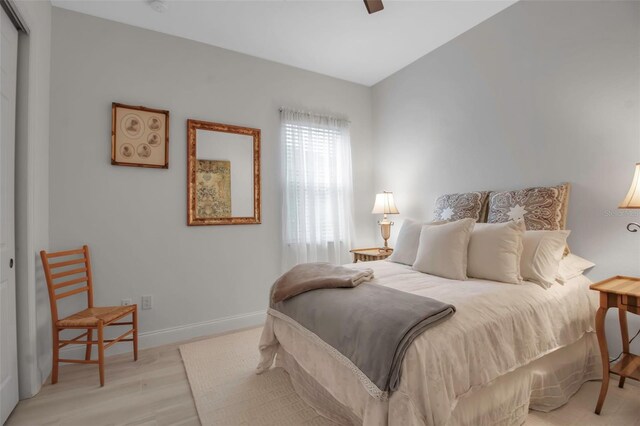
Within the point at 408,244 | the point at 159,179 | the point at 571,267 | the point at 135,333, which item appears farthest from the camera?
the point at 159,179

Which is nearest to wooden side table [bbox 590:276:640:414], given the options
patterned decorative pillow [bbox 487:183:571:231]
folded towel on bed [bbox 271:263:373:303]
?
patterned decorative pillow [bbox 487:183:571:231]

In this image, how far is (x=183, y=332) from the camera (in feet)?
9.41

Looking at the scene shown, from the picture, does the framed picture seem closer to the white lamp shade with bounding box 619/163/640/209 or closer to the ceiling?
the ceiling

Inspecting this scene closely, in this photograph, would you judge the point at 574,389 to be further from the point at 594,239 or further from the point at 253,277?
the point at 253,277

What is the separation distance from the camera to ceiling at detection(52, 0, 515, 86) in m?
2.53

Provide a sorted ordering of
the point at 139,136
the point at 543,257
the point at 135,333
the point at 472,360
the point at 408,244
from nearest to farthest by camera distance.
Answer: the point at 472,360, the point at 543,257, the point at 135,333, the point at 408,244, the point at 139,136

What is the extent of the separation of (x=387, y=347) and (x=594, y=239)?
1.93 m

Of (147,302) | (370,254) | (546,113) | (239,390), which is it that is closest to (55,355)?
(147,302)

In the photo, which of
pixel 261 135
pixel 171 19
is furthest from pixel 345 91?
pixel 171 19

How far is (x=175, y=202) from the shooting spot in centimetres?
289

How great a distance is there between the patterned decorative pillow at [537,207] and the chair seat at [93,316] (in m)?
2.93

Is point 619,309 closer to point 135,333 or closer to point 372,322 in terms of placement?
point 372,322

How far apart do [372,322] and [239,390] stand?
47.3 inches

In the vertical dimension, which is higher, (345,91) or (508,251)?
(345,91)
